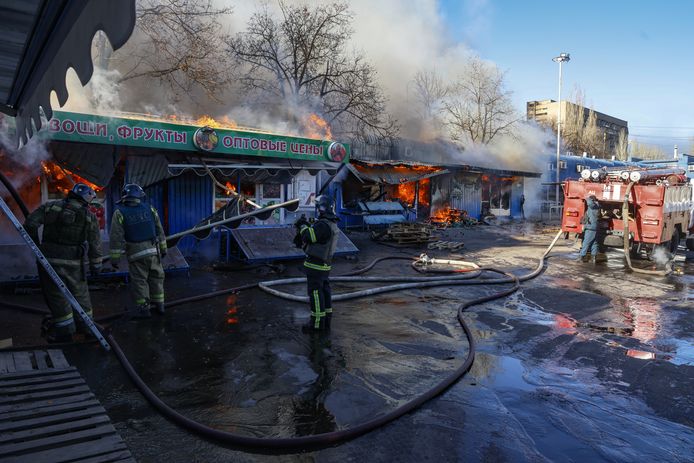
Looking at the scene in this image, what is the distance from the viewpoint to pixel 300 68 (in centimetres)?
2270

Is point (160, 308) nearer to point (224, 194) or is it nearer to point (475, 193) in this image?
point (224, 194)

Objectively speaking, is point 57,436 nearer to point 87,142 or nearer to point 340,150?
point 87,142

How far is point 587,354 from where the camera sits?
531 centimetres

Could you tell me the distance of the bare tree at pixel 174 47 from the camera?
1745 cm

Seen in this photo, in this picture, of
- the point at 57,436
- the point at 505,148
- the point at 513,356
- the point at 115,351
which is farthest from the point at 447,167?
the point at 57,436

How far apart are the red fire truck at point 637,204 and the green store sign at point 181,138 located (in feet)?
22.1

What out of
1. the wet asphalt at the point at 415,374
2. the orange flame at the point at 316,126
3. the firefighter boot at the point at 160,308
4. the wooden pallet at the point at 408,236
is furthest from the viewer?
the orange flame at the point at 316,126

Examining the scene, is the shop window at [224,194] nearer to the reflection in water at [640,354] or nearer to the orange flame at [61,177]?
the orange flame at [61,177]

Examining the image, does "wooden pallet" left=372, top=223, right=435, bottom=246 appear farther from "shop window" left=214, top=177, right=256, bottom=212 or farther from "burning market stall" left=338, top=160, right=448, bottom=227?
"shop window" left=214, top=177, right=256, bottom=212

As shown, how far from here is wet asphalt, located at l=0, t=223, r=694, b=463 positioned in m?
3.33

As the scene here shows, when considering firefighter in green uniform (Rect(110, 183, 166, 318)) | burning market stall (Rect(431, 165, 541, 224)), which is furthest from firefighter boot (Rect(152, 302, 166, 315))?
burning market stall (Rect(431, 165, 541, 224))

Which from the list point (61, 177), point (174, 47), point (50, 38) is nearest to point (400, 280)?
point (50, 38)

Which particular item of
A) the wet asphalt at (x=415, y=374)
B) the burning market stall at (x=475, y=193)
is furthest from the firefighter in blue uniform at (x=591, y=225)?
the burning market stall at (x=475, y=193)

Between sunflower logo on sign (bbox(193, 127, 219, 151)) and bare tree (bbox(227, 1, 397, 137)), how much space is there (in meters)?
10.9
